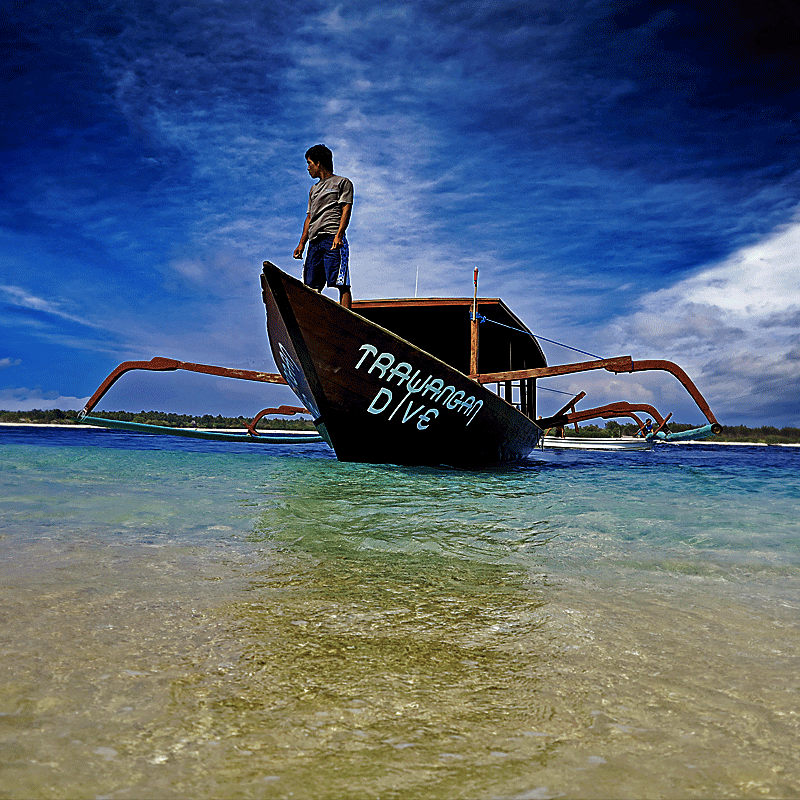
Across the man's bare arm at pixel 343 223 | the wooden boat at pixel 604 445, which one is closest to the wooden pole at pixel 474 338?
the man's bare arm at pixel 343 223

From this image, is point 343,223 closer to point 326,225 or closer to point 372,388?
point 326,225

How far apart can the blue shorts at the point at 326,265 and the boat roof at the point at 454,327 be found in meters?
2.01

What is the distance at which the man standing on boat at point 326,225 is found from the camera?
6184mm

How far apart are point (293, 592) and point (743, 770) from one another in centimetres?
148

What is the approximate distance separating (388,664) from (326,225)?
18.6 ft

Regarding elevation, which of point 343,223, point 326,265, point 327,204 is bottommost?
point 326,265

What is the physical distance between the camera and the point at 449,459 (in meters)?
8.26

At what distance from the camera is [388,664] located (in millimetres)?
1407

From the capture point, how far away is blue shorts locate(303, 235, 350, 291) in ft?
20.9

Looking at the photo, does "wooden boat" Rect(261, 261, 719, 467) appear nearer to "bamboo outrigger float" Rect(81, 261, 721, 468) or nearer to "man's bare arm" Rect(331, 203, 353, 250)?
"bamboo outrigger float" Rect(81, 261, 721, 468)

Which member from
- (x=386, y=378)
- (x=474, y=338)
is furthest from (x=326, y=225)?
(x=474, y=338)

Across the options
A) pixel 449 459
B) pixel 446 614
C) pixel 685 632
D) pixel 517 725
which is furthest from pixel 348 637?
pixel 449 459

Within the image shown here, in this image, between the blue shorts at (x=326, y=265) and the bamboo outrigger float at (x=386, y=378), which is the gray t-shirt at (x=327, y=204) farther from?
the bamboo outrigger float at (x=386, y=378)

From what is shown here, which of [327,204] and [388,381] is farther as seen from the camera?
[388,381]
